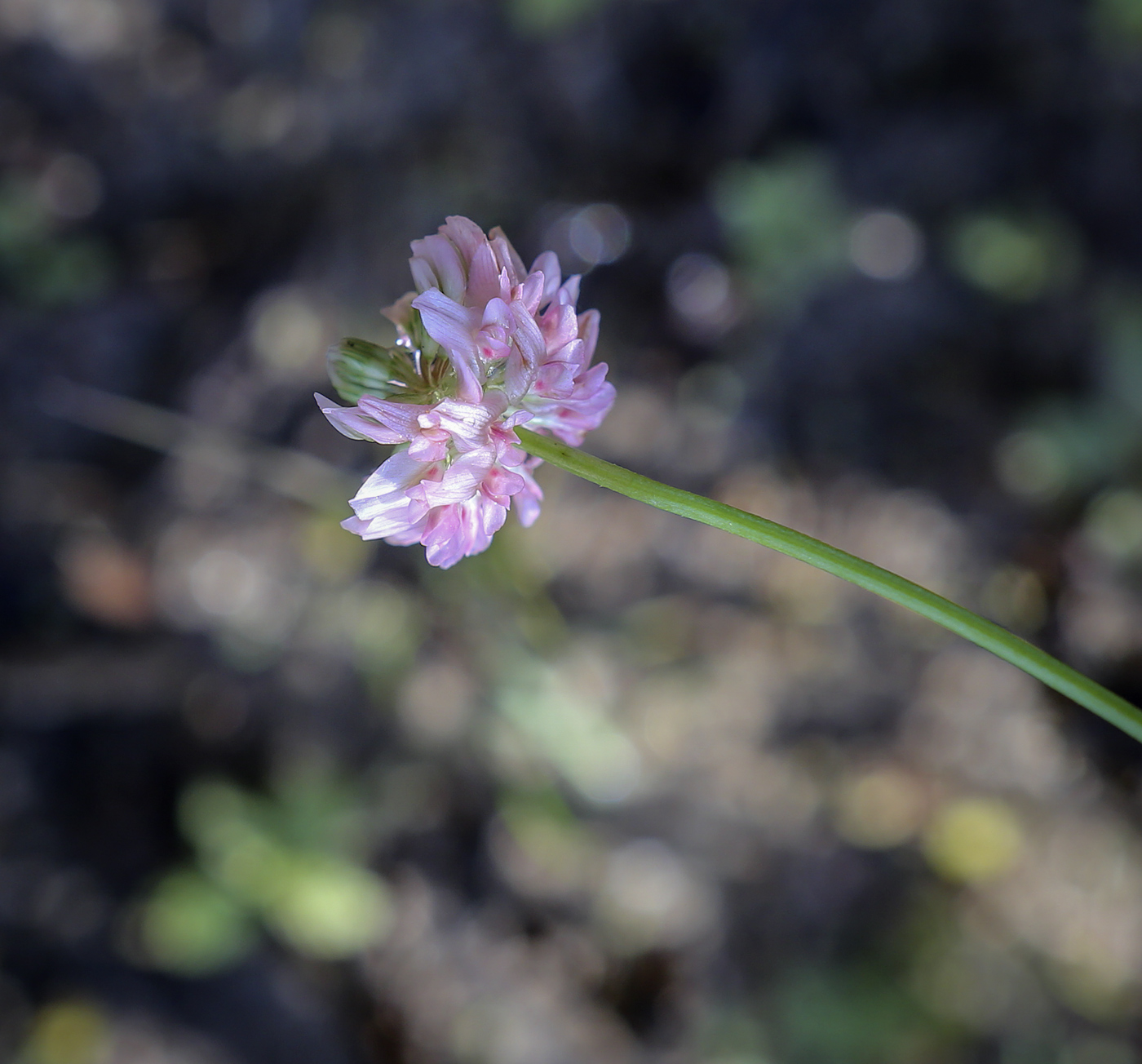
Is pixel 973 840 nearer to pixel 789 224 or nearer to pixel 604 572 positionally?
pixel 604 572

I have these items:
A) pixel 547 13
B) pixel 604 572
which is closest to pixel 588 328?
pixel 604 572

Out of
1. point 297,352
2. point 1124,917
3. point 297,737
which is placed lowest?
point 297,737

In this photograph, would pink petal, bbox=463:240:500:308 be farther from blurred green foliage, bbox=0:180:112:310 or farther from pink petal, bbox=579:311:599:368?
blurred green foliage, bbox=0:180:112:310

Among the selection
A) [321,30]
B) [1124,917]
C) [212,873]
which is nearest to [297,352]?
[321,30]

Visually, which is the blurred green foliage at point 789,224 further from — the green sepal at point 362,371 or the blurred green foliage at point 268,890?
the blurred green foliage at point 268,890

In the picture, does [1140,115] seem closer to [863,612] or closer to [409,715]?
[863,612]

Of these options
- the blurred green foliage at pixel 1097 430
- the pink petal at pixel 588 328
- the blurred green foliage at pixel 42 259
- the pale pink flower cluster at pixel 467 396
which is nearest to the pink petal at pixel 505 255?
the pale pink flower cluster at pixel 467 396
